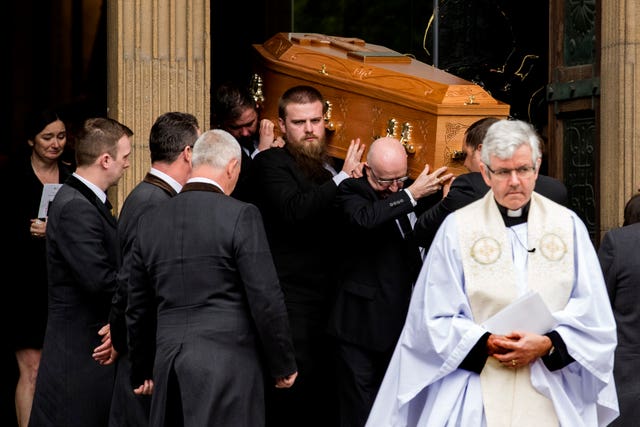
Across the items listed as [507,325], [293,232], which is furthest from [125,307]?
[507,325]

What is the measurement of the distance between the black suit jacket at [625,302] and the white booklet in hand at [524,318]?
69.7 inches

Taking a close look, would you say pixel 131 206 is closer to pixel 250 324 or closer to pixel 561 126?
pixel 250 324

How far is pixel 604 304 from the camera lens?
5668 mm

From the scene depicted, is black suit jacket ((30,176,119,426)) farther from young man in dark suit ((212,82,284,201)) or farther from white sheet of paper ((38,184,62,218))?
young man in dark suit ((212,82,284,201))

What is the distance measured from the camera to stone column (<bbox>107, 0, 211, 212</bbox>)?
8055 millimetres

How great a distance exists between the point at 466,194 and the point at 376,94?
121 cm

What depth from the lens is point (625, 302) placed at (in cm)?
724

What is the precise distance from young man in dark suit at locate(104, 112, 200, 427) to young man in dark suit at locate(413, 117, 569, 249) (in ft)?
4.16

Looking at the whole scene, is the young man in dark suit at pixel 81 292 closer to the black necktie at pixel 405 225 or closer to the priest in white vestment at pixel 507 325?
the black necktie at pixel 405 225

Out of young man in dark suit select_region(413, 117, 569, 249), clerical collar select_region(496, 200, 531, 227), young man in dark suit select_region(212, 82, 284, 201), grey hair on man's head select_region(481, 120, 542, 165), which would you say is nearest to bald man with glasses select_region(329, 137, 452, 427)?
young man in dark suit select_region(413, 117, 569, 249)

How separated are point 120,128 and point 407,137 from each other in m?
1.67

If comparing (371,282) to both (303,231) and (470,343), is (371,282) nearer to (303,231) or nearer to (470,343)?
(303,231)

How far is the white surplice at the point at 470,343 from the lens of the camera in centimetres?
559

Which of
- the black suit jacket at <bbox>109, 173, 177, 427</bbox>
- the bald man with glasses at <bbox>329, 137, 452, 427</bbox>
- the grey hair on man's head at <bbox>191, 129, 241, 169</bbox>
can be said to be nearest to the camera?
the grey hair on man's head at <bbox>191, 129, 241, 169</bbox>
